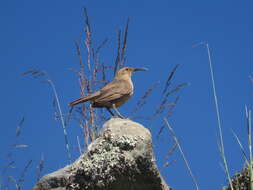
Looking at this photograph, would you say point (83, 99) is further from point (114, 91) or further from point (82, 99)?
point (114, 91)

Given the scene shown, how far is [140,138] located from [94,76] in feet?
5.64

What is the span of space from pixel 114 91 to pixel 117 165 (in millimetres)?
2301

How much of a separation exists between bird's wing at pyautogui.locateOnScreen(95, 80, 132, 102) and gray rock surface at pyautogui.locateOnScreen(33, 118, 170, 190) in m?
1.70

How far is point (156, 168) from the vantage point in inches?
151

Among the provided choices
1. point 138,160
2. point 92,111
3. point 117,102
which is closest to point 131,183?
point 138,160

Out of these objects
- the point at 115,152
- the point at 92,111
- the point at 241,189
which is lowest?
the point at 241,189

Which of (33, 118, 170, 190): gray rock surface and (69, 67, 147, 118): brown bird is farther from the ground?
(69, 67, 147, 118): brown bird

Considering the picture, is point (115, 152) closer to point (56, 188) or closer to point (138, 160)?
point (138, 160)

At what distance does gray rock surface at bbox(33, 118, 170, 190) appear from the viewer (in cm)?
368

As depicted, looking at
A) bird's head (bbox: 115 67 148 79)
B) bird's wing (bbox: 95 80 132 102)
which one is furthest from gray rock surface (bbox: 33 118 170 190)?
bird's head (bbox: 115 67 148 79)

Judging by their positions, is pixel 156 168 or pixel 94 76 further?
pixel 94 76

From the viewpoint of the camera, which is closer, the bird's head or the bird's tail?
the bird's tail

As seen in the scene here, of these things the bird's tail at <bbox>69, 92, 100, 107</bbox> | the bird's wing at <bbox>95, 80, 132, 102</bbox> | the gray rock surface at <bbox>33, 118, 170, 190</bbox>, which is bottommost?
the gray rock surface at <bbox>33, 118, 170, 190</bbox>

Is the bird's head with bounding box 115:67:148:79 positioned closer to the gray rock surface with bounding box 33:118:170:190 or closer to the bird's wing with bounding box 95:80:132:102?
the bird's wing with bounding box 95:80:132:102
